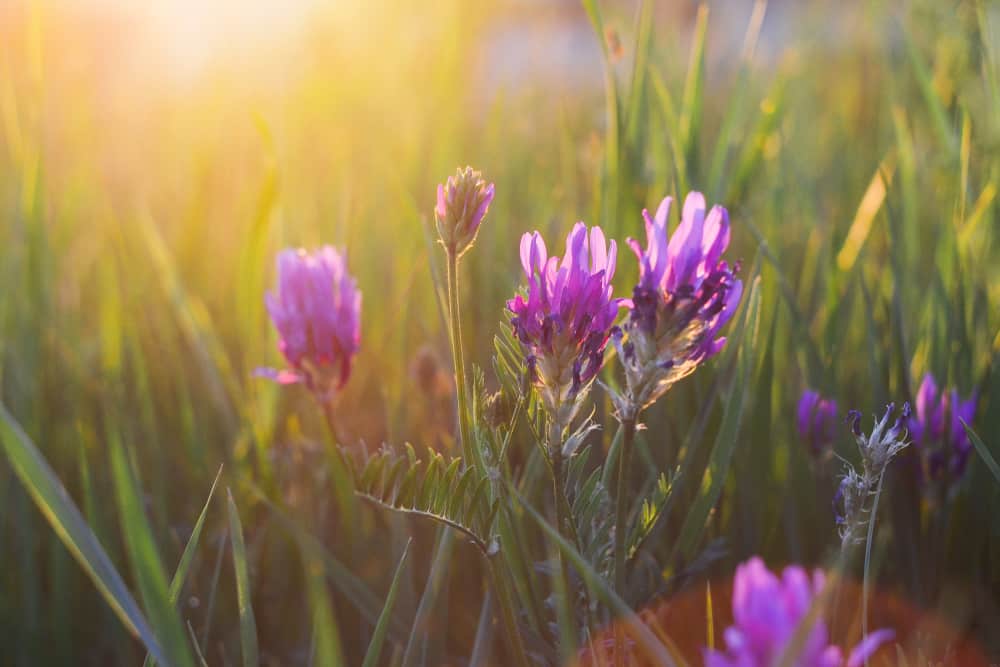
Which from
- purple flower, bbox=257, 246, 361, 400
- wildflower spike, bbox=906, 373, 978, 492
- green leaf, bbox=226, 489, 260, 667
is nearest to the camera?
green leaf, bbox=226, 489, 260, 667

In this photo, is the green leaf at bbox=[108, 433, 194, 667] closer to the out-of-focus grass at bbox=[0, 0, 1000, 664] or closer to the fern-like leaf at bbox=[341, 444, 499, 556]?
the out-of-focus grass at bbox=[0, 0, 1000, 664]

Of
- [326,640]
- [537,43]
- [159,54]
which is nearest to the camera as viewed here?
[326,640]

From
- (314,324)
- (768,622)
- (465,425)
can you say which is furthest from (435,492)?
(314,324)

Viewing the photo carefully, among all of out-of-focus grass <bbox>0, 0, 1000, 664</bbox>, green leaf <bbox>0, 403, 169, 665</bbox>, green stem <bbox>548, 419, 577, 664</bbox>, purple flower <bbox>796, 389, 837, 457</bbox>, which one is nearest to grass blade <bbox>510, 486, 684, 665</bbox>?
green stem <bbox>548, 419, 577, 664</bbox>

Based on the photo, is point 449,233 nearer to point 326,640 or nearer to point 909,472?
point 326,640

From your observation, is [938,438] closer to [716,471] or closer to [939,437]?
[939,437]

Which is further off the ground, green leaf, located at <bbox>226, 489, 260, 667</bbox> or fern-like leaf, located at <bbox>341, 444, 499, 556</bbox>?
fern-like leaf, located at <bbox>341, 444, 499, 556</bbox>

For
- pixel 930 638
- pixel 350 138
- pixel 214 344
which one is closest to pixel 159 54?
pixel 350 138
